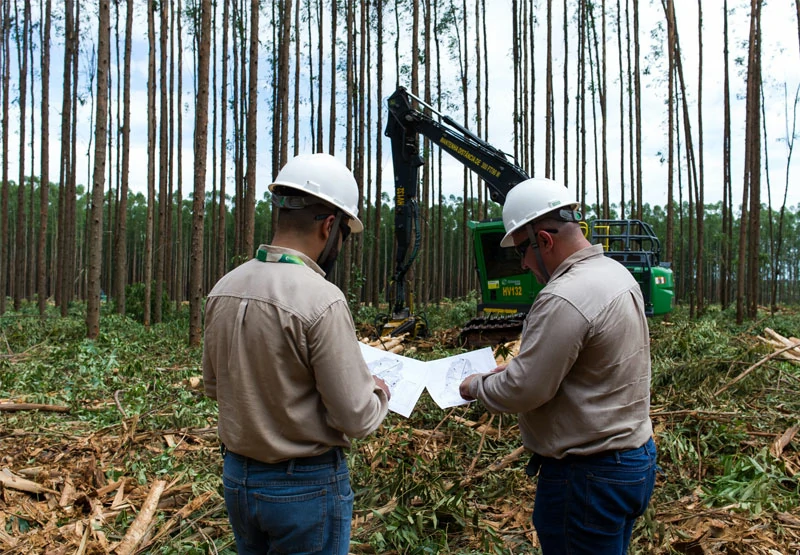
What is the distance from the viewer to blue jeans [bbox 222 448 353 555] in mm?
1622

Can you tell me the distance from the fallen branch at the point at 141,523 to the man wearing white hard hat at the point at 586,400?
2519mm

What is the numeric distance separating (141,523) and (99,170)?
879 centimetres

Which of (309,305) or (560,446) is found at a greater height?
(309,305)

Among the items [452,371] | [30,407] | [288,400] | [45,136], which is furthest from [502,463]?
[45,136]

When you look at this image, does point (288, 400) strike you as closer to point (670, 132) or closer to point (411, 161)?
point (411, 161)

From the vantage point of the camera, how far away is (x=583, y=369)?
76.0 inches

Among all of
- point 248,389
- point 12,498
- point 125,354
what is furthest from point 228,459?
point 125,354

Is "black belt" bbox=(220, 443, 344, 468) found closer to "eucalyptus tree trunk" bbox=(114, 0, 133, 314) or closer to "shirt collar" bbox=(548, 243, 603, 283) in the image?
"shirt collar" bbox=(548, 243, 603, 283)

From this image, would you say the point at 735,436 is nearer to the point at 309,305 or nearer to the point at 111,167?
the point at 309,305

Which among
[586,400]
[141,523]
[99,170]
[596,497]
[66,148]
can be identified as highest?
[66,148]

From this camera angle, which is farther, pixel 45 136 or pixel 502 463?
pixel 45 136

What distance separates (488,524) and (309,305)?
2641 mm

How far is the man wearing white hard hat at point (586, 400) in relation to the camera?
1884mm

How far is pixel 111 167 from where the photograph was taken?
20766mm
